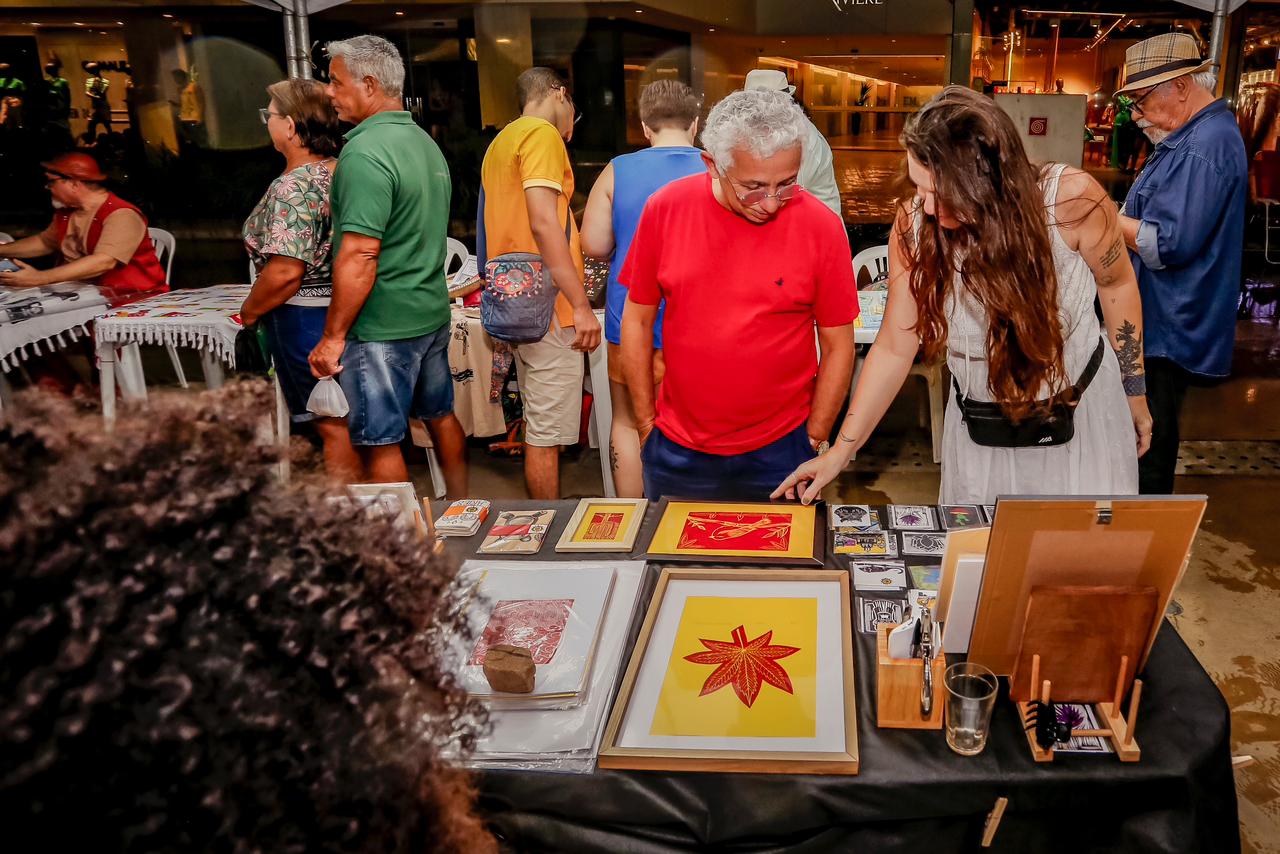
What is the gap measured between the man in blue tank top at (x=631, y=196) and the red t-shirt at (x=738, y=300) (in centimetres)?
39

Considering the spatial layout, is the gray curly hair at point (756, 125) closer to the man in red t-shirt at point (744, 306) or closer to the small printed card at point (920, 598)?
the man in red t-shirt at point (744, 306)

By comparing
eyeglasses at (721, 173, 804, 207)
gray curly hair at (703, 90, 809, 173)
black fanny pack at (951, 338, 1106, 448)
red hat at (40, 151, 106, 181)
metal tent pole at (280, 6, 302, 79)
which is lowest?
black fanny pack at (951, 338, 1106, 448)

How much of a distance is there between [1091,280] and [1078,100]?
3663mm

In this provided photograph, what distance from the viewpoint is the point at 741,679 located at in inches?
48.5

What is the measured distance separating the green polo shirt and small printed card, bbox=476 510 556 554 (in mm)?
1061

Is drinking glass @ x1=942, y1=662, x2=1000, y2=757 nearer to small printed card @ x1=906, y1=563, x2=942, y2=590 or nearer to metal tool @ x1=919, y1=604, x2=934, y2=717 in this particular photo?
metal tool @ x1=919, y1=604, x2=934, y2=717

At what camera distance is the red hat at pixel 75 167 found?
3.68 m

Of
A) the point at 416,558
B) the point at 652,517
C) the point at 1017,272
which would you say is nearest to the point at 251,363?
the point at 652,517

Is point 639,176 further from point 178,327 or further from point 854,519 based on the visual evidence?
point 178,327

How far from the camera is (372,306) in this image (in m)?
2.60

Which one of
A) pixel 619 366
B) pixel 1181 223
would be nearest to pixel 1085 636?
pixel 619 366

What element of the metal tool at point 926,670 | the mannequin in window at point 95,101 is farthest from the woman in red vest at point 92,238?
the mannequin in window at point 95,101

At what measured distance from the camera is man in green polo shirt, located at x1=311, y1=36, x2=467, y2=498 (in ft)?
8.04

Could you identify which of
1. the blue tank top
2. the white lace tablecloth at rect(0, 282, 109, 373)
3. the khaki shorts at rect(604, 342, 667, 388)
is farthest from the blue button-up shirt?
the white lace tablecloth at rect(0, 282, 109, 373)
